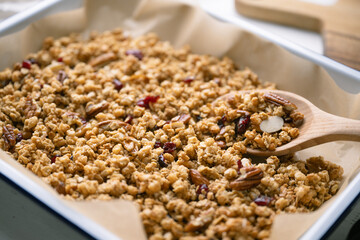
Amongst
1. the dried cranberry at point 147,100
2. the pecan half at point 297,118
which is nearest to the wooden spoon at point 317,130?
the pecan half at point 297,118

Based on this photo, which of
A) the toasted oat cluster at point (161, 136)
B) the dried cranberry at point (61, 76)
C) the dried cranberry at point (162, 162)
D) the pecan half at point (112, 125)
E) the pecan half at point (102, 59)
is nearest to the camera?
the toasted oat cluster at point (161, 136)

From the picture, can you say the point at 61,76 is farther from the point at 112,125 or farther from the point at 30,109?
the point at 112,125

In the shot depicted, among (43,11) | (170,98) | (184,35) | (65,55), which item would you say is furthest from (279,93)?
(43,11)

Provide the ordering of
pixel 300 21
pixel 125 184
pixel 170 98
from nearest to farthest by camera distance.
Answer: pixel 125 184 < pixel 170 98 < pixel 300 21

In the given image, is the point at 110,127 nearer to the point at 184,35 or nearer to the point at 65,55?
the point at 65,55

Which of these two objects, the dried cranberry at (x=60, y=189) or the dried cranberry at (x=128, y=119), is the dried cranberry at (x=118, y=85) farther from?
the dried cranberry at (x=60, y=189)

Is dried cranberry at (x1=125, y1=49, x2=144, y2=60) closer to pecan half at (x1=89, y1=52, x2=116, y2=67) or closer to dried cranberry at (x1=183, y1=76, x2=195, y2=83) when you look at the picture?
pecan half at (x1=89, y1=52, x2=116, y2=67)
